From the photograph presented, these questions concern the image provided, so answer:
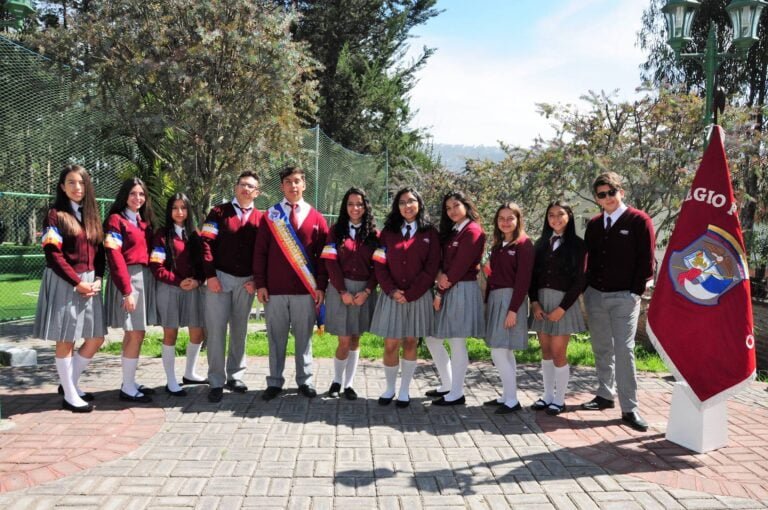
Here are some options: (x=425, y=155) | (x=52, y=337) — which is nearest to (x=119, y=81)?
(x=52, y=337)

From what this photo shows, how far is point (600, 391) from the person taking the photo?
16.5 feet

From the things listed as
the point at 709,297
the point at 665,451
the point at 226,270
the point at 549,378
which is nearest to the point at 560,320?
the point at 549,378

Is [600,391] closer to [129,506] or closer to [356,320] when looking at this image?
[356,320]

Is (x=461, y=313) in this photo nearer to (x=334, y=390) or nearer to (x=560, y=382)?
(x=560, y=382)

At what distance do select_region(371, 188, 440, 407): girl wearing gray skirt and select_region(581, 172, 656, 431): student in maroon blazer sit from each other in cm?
130

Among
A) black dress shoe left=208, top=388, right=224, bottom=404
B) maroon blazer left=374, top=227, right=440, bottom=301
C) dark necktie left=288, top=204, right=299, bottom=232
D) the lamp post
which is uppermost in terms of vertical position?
the lamp post

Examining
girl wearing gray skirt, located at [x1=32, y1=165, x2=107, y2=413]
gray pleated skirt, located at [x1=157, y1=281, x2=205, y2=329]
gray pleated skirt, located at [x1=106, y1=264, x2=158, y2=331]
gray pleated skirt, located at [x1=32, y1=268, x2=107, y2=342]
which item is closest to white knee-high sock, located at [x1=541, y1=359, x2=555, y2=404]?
gray pleated skirt, located at [x1=157, y1=281, x2=205, y2=329]

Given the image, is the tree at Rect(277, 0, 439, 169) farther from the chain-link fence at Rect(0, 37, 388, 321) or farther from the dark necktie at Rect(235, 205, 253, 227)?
the dark necktie at Rect(235, 205, 253, 227)

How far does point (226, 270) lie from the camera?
5074mm

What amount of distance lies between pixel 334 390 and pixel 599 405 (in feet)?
7.50

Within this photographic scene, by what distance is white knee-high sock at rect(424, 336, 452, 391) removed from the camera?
5039 mm

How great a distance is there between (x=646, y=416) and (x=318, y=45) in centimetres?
1734

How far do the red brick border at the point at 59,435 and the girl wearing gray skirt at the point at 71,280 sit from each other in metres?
0.23

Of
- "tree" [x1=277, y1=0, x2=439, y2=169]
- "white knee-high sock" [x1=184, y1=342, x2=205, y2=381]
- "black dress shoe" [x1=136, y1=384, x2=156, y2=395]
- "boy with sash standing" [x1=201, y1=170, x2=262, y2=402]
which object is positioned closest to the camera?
"boy with sash standing" [x1=201, y1=170, x2=262, y2=402]
